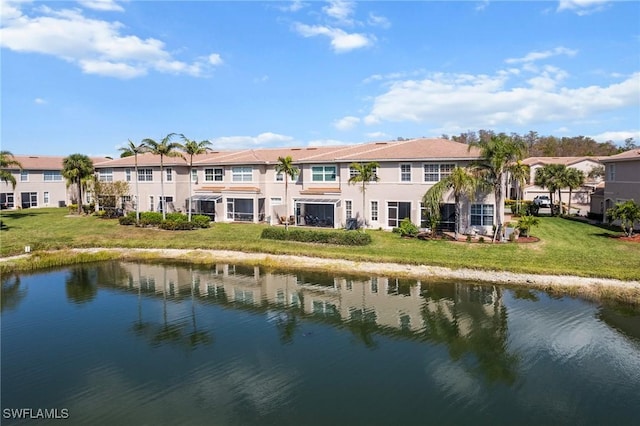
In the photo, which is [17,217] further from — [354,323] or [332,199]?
[354,323]

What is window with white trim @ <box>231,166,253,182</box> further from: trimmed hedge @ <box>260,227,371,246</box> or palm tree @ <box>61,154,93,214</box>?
palm tree @ <box>61,154,93,214</box>

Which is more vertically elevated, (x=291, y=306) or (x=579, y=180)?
(x=579, y=180)

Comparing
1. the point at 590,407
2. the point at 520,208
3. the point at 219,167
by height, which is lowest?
the point at 590,407

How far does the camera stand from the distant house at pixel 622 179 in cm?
3372

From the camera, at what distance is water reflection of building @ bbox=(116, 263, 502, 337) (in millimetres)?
19469

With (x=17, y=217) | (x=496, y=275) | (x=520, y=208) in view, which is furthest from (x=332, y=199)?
(x=17, y=217)

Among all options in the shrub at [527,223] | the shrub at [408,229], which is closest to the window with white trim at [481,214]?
the shrub at [527,223]

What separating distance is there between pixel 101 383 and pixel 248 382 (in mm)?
4441

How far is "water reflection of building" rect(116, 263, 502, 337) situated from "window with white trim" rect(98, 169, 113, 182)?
25172mm

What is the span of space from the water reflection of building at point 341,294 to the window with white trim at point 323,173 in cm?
1331

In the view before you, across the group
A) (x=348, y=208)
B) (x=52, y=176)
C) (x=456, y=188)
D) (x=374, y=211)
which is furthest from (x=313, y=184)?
(x=52, y=176)

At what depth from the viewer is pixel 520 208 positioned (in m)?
48.7

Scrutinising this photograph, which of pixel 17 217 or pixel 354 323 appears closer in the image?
pixel 354 323

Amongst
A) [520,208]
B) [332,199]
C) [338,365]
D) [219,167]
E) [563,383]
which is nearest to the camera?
[563,383]
